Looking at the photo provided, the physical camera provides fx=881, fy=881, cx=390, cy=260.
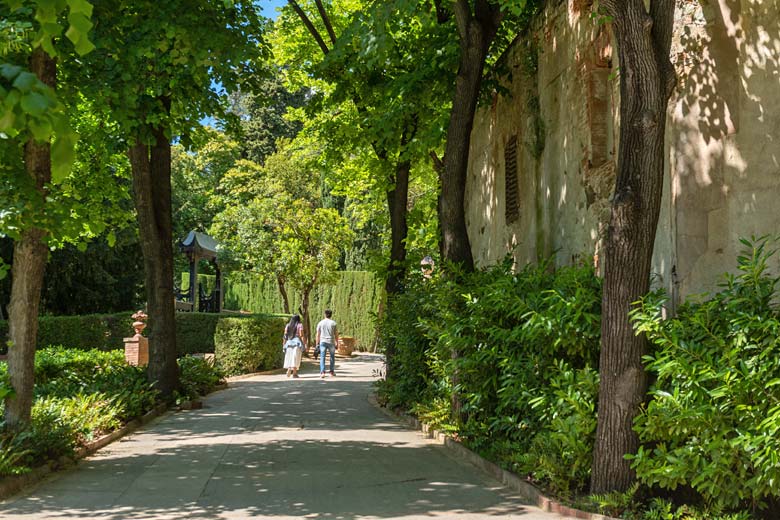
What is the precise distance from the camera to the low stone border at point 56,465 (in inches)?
354

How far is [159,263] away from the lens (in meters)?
17.5

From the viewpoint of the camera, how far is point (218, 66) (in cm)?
1291

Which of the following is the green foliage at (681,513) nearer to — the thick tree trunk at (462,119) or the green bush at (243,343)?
the thick tree trunk at (462,119)

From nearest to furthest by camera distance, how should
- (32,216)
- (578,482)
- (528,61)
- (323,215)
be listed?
(578,482) → (32,216) → (528,61) → (323,215)

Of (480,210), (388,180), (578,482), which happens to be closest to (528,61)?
(480,210)

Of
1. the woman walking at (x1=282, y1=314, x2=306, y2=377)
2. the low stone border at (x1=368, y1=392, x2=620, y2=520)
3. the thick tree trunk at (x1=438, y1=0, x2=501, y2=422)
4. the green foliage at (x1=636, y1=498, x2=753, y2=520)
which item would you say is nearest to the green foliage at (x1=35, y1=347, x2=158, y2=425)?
the low stone border at (x1=368, y1=392, x2=620, y2=520)

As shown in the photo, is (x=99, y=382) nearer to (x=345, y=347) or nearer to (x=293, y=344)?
(x=293, y=344)

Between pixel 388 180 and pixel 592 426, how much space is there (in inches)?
506

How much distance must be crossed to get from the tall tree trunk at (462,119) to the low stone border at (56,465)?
5557 millimetres

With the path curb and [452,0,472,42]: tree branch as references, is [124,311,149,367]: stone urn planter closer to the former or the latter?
the path curb

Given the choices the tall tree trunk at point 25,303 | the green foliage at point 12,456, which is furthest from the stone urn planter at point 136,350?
the green foliage at point 12,456

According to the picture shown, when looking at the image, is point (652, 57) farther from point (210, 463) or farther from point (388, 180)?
point (388, 180)

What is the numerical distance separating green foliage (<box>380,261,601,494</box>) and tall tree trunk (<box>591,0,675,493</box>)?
497mm

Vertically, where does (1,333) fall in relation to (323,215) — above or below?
below
